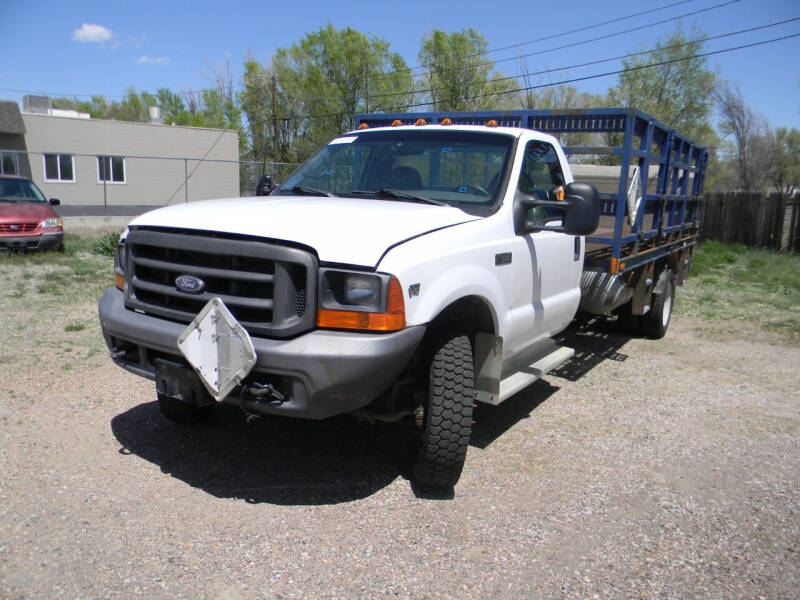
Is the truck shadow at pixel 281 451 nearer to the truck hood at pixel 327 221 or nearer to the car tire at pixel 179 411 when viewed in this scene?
the car tire at pixel 179 411

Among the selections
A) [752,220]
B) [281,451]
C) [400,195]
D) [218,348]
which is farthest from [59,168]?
[218,348]

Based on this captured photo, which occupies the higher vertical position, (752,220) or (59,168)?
(59,168)

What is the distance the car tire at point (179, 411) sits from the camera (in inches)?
183

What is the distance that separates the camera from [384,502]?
12.6 ft

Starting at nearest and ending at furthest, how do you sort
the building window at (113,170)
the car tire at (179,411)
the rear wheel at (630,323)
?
the car tire at (179,411) < the rear wheel at (630,323) < the building window at (113,170)

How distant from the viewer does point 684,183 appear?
30.2ft

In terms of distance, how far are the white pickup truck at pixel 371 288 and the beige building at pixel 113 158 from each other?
81.4ft

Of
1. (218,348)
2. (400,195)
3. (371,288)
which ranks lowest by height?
(218,348)

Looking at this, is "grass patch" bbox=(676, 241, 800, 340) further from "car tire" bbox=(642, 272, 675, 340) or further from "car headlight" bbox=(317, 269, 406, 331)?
"car headlight" bbox=(317, 269, 406, 331)

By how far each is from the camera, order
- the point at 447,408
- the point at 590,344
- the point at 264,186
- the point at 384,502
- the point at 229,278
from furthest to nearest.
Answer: the point at 590,344 < the point at 264,186 < the point at 384,502 < the point at 447,408 < the point at 229,278

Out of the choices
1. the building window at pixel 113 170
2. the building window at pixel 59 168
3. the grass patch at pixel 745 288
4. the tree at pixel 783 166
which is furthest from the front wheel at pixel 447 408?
the tree at pixel 783 166

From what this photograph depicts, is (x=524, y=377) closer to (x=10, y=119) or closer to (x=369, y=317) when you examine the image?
(x=369, y=317)

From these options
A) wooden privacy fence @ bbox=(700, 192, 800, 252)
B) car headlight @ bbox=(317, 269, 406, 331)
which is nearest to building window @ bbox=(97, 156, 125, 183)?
wooden privacy fence @ bbox=(700, 192, 800, 252)

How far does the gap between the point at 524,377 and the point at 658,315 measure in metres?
4.32
